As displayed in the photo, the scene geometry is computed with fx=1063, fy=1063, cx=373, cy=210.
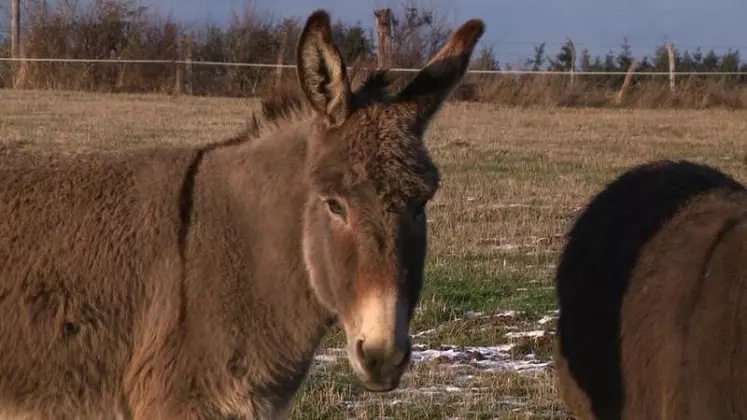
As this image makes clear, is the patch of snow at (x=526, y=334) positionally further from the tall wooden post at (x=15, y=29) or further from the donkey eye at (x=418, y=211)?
the tall wooden post at (x=15, y=29)

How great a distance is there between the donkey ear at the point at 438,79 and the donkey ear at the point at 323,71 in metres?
0.24

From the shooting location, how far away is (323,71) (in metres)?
3.98

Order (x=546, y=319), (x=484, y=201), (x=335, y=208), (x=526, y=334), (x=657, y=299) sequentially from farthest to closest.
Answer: (x=484, y=201), (x=546, y=319), (x=526, y=334), (x=657, y=299), (x=335, y=208)

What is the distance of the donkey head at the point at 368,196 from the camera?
3.60 m

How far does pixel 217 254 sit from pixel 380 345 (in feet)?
3.20

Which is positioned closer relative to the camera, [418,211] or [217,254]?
[418,211]

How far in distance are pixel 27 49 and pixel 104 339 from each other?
115ft

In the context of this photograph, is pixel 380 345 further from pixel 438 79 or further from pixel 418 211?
pixel 438 79

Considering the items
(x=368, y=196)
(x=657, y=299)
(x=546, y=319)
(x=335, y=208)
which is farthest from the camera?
(x=546, y=319)

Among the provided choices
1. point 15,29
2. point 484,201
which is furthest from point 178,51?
point 484,201

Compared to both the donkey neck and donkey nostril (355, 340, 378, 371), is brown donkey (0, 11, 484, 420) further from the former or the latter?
donkey nostril (355, 340, 378, 371)

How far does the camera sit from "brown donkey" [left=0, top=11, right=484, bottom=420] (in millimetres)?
3854

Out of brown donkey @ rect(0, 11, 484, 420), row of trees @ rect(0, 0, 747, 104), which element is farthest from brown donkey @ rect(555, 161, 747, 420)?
row of trees @ rect(0, 0, 747, 104)

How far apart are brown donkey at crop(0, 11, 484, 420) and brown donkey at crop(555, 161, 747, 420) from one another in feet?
3.46
